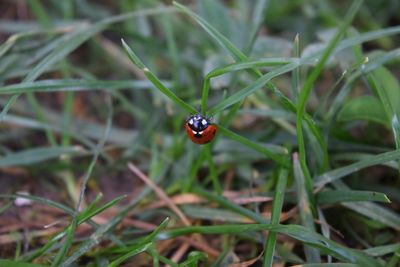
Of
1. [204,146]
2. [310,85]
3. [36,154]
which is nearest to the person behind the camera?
[310,85]

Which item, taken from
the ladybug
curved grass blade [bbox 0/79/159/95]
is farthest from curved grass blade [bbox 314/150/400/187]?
curved grass blade [bbox 0/79/159/95]

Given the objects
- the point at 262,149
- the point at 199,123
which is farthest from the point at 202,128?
the point at 262,149

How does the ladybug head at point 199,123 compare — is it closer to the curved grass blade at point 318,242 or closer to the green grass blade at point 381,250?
the curved grass blade at point 318,242

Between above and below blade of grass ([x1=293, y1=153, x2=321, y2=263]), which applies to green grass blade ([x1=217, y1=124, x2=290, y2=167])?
above

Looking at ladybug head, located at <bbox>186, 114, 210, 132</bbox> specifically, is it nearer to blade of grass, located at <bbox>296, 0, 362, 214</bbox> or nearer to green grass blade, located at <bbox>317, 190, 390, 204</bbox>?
blade of grass, located at <bbox>296, 0, 362, 214</bbox>

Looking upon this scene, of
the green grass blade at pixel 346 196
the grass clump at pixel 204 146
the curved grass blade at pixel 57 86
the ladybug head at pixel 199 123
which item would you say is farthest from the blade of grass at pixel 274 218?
the curved grass blade at pixel 57 86

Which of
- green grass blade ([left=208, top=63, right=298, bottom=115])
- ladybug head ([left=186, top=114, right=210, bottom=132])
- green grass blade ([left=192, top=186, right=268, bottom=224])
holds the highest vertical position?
ladybug head ([left=186, top=114, right=210, bottom=132])

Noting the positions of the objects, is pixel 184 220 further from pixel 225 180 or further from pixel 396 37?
pixel 396 37

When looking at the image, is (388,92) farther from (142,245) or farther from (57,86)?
(57,86)

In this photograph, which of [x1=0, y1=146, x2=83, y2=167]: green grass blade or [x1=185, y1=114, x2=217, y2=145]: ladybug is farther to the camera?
[x1=0, y1=146, x2=83, y2=167]: green grass blade

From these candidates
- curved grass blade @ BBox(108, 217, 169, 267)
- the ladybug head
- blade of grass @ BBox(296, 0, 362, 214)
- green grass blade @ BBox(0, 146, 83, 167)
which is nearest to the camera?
blade of grass @ BBox(296, 0, 362, 214)

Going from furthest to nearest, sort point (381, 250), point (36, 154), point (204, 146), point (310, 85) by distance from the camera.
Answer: point (36, 154)
point (204, 146)
point (381, 250)
point (310, 85)

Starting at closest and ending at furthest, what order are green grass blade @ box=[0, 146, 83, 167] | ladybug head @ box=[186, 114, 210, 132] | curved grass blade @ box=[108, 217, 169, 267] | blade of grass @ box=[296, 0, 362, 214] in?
1. blade of grass @ box=[296, 0, 362, 214]
2. curved grass blade @ box=[108, 217, 169, 267]
3. ladybug head @ box=[186, 114, 210, 132]
4. green grass blade @ box=[0, 146, 83, 167]
